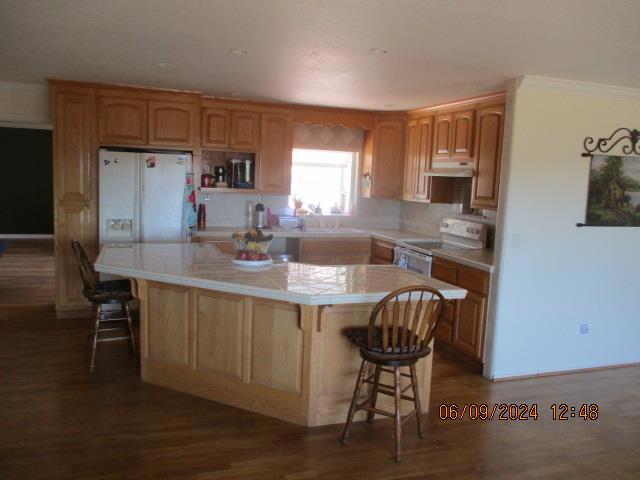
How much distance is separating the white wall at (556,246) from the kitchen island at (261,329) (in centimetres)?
105

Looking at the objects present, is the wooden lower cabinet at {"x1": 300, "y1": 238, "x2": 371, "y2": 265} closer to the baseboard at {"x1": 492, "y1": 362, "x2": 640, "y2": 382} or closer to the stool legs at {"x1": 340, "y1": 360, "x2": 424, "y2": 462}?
the baseboard at {"x1": 492, "y1": 362, "x2": 640, "y2": 382}

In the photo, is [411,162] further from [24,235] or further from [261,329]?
[24,235]

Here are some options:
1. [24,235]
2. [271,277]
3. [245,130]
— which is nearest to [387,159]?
[245,130]

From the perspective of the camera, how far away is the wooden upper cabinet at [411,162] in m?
5.81

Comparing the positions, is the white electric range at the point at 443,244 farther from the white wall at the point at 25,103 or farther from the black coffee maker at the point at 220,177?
the white wall at the point at 25,103

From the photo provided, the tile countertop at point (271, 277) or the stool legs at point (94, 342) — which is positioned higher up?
the tile countertop at point (271, 277)

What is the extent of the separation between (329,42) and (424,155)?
267 centimetres

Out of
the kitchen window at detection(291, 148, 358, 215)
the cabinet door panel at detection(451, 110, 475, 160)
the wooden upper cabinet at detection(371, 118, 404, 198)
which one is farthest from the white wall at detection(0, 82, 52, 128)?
the cabinet door panel at detection(451, 110, 475, 160)

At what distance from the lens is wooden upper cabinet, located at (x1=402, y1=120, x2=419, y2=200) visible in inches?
229

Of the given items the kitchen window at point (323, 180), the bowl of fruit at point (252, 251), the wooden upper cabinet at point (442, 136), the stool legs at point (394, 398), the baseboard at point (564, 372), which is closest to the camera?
the stool legs at point (394, 398)

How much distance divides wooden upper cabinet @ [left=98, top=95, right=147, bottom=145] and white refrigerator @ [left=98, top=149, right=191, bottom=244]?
0.16 m

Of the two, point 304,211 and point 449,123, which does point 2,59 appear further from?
point 449,123

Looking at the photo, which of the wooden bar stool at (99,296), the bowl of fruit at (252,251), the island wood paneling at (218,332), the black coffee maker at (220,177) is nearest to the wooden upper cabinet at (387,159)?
the black coffee maker at (220,177)

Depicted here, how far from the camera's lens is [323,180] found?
6.65m
